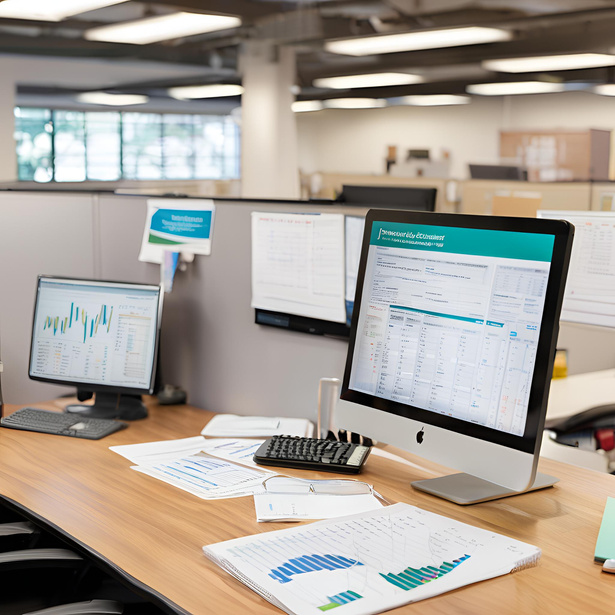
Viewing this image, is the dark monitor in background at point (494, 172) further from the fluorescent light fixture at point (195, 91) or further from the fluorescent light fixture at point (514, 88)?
the fluorescent light fixture at point (195, 91)

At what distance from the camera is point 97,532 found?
1.17 m

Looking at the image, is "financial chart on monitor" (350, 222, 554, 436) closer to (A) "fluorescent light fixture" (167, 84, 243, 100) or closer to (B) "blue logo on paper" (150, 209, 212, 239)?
(B) "blue logo on paper" (150, 209, 212, 239)

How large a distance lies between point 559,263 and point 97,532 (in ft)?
2.61

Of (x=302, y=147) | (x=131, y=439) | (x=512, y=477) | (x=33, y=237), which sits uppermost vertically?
(x=302, y=147)

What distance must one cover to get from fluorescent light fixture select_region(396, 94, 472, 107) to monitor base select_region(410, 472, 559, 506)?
7441mm

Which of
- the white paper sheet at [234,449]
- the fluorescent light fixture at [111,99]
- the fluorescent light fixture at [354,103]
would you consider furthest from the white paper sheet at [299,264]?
the fluorescent light fixture at [111,99]

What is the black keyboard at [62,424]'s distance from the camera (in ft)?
5.73

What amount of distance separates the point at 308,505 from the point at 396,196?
4.27 feet

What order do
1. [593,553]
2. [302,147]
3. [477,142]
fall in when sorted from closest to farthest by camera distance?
[593,553], [477,142], [302,147]

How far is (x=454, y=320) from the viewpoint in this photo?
1.27 metres

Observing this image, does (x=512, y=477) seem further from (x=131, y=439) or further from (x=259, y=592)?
(x=131, y=439)

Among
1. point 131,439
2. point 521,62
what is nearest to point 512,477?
point 131,439

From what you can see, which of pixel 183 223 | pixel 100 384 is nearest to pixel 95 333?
pixel 100 384

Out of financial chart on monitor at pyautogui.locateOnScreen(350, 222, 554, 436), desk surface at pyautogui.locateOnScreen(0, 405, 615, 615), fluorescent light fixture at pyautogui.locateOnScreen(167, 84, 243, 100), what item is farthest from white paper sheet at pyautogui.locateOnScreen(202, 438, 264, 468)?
fluorescent light fixture at pyautogui.locateOnScreen(167, 84, 243, 100)
